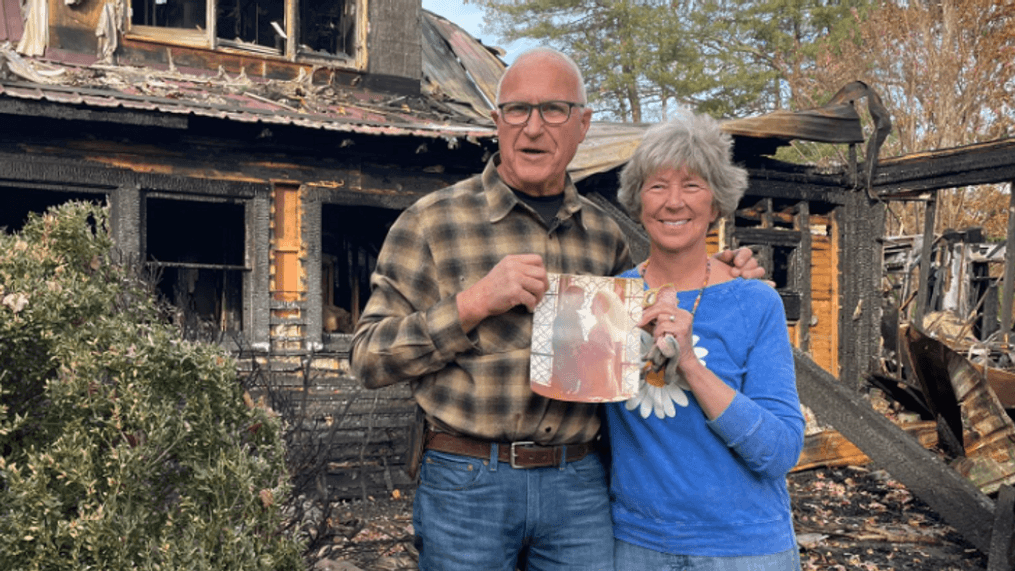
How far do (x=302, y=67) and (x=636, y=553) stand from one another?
8.18m

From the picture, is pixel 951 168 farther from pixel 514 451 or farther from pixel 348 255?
pixel 514 451

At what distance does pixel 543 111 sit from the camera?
217cm

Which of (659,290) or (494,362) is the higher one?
(659,290)

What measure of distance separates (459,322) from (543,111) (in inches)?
22.7

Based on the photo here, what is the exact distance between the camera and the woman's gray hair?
203cm

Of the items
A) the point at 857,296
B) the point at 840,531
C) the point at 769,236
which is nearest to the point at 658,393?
the point at 840,531

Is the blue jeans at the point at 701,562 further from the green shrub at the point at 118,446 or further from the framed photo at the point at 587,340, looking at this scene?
the green shrub at the point at 118,446

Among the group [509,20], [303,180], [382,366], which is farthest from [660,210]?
[509,20]

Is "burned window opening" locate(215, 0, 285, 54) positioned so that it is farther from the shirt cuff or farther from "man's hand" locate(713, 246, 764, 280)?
the shirt cuff

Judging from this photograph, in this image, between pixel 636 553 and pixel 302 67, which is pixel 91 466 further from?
pixel 302 67

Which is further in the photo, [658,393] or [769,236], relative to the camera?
[769,236]

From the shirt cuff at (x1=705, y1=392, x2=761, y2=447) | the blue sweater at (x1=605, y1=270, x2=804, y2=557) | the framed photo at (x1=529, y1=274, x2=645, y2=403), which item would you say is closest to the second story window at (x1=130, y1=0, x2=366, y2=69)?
the framed photo at (x1=529, y1=274, x2=645, y2=403)

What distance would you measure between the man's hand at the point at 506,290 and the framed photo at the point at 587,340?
0.18 feet

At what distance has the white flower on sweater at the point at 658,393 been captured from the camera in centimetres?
196
